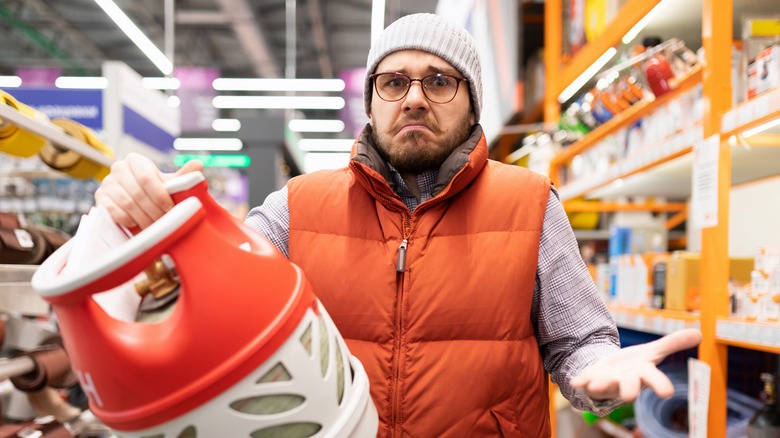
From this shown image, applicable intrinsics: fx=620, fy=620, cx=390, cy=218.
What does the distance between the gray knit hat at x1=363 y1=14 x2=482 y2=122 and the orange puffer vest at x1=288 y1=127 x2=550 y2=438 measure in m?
0.20

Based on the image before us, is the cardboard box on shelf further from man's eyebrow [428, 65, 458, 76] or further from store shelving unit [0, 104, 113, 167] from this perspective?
store shelving unit [0, 104, 113, 167]

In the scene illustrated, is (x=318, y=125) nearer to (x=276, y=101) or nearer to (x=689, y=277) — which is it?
(x=276, y=101)

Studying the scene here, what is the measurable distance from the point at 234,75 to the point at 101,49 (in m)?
3.33

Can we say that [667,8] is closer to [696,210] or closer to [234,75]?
[696,210]

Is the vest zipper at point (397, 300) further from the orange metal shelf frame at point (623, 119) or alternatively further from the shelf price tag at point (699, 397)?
the orange metal shelf frame at point (623, 119)

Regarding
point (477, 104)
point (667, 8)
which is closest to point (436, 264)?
point (477, 104)

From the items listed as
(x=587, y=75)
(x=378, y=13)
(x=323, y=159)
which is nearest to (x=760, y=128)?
(x=587, y=75)

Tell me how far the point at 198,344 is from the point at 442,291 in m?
0.67

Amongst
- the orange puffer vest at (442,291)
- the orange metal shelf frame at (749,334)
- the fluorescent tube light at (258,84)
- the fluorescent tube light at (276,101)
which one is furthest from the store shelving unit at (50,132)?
the fluorescent tube light at (276,101)

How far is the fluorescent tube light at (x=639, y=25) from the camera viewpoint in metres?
2.44

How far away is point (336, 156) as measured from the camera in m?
17.0

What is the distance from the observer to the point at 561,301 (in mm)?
1383

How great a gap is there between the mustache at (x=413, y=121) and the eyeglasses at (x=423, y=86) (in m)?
0.05

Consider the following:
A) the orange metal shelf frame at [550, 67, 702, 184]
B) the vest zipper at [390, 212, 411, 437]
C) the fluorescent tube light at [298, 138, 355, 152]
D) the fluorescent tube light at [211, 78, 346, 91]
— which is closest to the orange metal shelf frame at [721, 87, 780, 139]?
the orange metal shelf frame at [550, 67, 702, 184]
